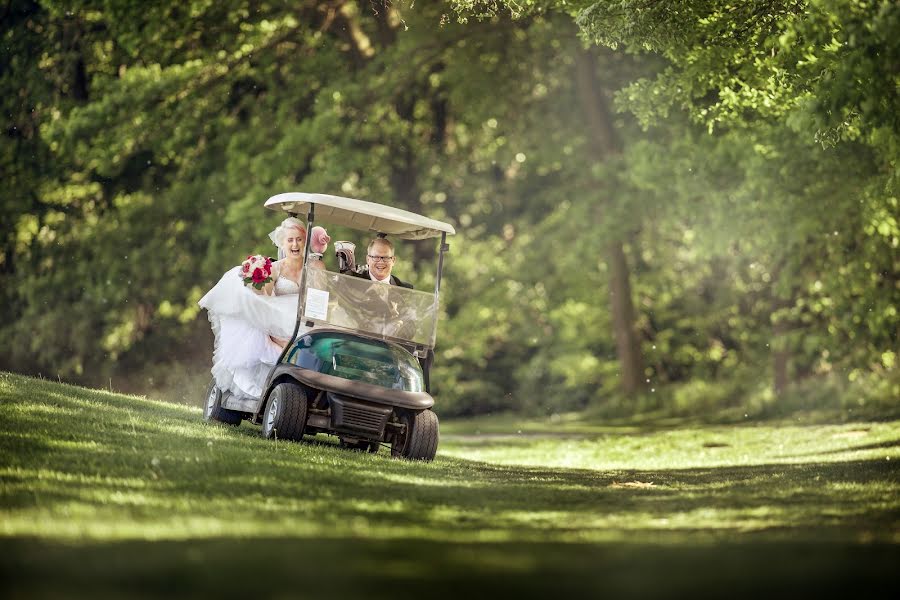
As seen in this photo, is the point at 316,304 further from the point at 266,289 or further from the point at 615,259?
the point at 615,259

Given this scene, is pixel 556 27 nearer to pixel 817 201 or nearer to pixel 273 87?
pixel 273 87

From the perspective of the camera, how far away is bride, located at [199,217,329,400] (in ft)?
42.4

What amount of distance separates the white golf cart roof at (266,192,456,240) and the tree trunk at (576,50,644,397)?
15400mm

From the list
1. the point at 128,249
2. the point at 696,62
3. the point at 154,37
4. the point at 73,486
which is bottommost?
the point at 73,486

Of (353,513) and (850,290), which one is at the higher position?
(850,290)

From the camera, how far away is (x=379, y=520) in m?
7.89

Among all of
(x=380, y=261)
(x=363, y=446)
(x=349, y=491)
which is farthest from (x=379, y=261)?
(x=349, y=491)

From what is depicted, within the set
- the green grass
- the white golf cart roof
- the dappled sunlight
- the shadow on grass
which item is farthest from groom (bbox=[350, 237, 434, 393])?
the shadow on grass

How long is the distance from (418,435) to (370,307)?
1433mm

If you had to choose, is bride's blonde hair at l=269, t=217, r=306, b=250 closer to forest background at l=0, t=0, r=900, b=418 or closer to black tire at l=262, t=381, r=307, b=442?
black tire at l=262, t=381, r=307, b=442

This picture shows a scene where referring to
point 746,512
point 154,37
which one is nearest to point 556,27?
point 154,37

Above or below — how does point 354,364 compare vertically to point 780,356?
below

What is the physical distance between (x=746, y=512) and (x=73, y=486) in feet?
14.9

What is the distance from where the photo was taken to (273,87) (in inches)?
1062
